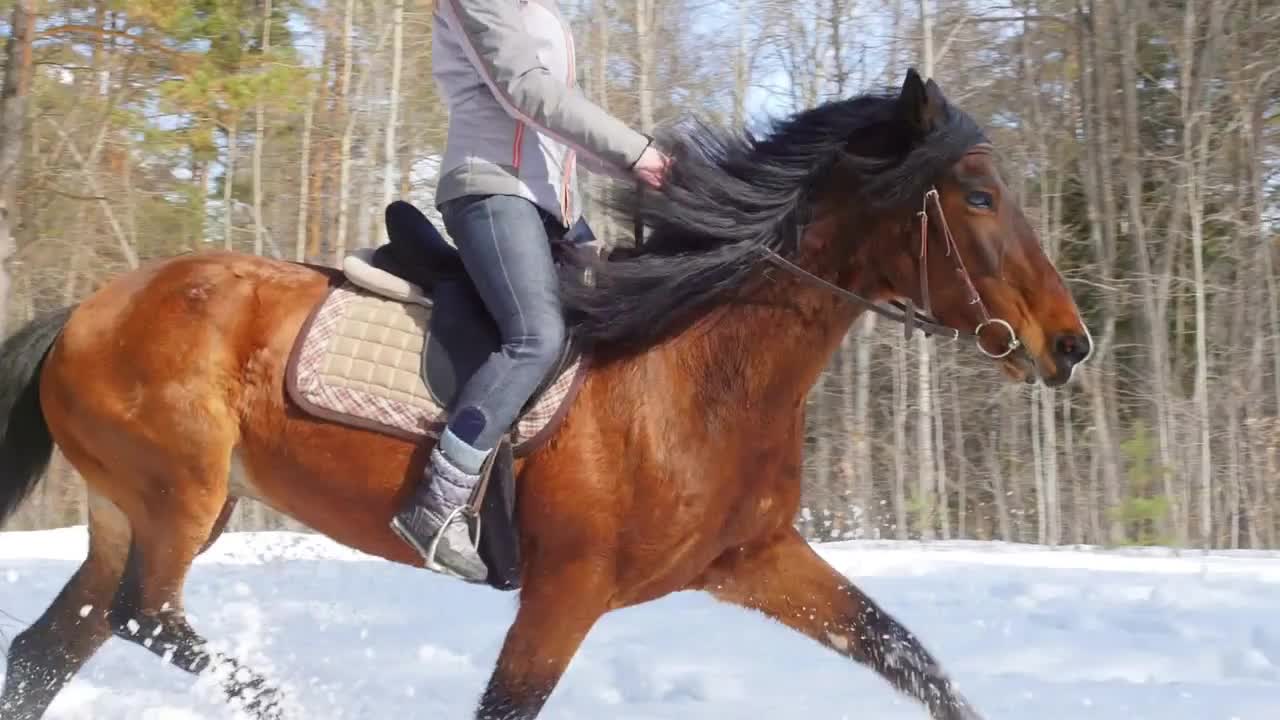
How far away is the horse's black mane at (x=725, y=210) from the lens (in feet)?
10.7

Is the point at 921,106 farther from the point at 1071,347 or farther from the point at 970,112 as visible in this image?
the point at 970,112

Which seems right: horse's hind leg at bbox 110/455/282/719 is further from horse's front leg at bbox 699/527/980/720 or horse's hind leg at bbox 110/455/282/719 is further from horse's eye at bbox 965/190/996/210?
horse's eye at bbox 965/190/996/210

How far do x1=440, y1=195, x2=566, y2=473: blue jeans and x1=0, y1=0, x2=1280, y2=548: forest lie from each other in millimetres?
9662

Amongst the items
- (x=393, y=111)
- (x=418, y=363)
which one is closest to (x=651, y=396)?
(x=418, y=363)

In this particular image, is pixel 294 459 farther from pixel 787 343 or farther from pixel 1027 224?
pixel 1027 224

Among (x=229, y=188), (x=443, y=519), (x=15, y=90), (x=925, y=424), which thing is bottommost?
(x=925, y=424)

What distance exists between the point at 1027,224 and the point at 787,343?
705mm

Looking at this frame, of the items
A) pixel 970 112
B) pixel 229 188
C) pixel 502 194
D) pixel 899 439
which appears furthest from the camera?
pixel 229 188

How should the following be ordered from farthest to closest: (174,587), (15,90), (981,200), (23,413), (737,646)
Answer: (15,90), (737,646), (23,413), (174,587), (981,200)

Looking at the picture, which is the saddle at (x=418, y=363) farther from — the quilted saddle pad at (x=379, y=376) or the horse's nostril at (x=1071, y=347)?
the horse's nostril at (x=1071, y=347)

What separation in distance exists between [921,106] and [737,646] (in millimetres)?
3072

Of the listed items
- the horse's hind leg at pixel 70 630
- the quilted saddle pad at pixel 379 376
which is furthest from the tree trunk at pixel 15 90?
the quilted saddle pad at pixel 379 376

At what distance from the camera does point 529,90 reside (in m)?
3.20

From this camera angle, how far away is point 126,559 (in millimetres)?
3744
